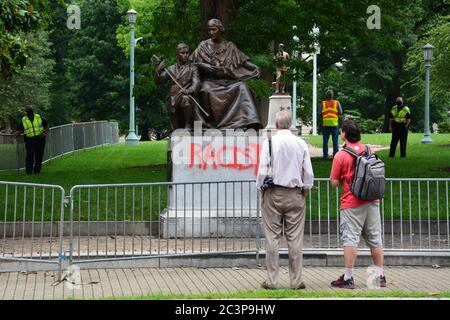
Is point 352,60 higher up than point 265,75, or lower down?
higher up

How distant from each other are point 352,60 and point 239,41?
3816 cm

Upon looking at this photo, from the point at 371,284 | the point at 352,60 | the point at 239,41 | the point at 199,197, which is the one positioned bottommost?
the point at 371,284

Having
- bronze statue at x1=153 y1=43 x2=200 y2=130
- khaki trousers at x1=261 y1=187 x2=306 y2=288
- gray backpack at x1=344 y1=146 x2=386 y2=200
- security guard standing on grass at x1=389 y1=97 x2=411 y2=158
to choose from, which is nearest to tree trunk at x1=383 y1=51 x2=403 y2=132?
Answer: security guard standing on grass at x1=389 y1=97 x2=411 y2=158

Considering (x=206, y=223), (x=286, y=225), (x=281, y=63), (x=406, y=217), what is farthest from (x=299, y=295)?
(x=281, y=63)

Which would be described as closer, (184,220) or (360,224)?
(360,224)

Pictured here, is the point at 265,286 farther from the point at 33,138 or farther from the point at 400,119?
the point at 400,119

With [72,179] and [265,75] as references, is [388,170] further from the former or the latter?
[265,75]

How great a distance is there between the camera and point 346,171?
36.9 ft

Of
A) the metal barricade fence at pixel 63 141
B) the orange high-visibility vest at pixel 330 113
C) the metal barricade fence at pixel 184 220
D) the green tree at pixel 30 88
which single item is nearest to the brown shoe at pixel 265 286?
the metal barricade fence at pixel 184 220

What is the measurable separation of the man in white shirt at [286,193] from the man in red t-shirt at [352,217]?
42 cm

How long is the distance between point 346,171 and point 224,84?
18.7ft

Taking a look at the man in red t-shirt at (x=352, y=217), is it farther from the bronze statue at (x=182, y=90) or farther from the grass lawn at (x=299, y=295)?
the bronze statue at (x=182, y=90)
